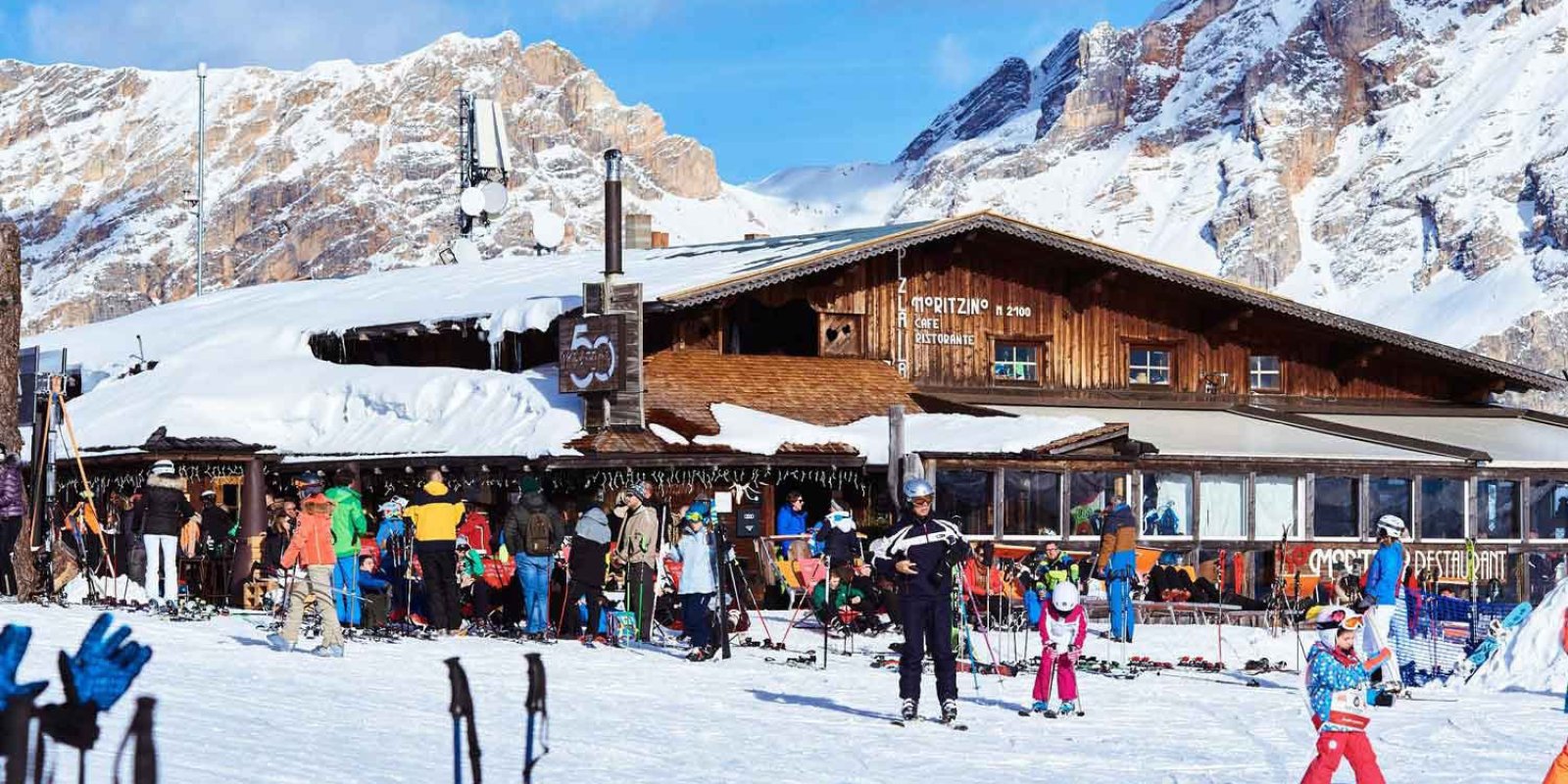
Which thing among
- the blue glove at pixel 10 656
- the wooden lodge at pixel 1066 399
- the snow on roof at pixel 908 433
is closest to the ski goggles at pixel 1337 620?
the blue glove at pixel 10 656

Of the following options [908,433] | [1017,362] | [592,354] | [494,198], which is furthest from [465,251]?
[908,433]

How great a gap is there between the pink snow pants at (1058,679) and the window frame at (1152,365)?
17077 millimetres

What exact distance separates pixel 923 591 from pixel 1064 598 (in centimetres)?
102

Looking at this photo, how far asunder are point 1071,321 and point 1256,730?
17233 mm

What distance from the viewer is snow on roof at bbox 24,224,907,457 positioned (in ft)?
88.2

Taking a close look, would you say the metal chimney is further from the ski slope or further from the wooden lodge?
the ski slope

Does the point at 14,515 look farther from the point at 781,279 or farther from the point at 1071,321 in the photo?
the point at 1071,321

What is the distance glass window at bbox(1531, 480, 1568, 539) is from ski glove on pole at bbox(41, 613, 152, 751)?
24342 mm

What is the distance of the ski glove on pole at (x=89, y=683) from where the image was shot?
238 inches

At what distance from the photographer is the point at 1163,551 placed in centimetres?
2655

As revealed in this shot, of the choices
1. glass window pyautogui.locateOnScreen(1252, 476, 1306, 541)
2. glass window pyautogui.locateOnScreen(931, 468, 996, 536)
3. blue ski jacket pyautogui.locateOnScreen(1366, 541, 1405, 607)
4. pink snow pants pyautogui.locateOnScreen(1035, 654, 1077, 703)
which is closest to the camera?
pink snow pants pyautogui.locateOnScreen(1035, 654, 1077, 703)

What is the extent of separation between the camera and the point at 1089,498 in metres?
26.0

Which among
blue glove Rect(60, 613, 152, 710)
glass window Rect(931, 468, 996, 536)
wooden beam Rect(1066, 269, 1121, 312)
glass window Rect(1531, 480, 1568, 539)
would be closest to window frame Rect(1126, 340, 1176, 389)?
wooden beam Rect(1066, 269, 1121, 312)

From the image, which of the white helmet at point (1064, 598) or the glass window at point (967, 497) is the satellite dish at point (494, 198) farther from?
the white helmet at point (1064, 598)
